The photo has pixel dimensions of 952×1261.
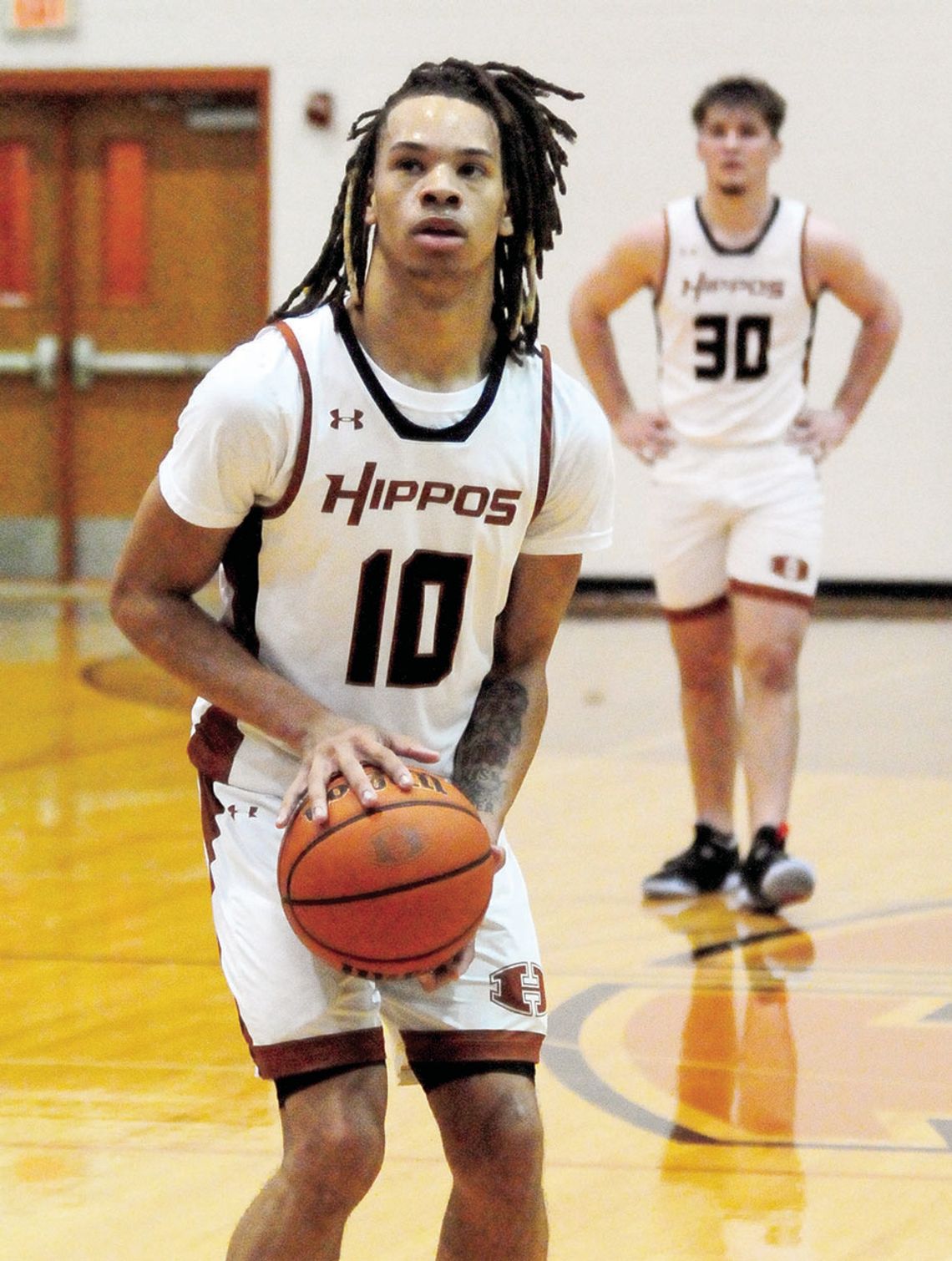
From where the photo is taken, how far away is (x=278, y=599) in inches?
105

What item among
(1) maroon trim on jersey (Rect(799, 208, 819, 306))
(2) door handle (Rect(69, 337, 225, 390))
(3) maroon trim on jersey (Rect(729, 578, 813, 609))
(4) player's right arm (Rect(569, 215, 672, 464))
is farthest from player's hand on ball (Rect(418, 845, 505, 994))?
(2) door handle (Rect(69, 337, 225, 390))

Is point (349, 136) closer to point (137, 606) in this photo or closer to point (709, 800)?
point (137, 606)

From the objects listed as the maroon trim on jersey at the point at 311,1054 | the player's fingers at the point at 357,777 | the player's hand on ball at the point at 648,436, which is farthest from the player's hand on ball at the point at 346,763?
the player's hand on ball at the point at 648,436

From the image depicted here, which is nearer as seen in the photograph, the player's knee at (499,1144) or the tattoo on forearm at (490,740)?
the player's knee at (499,1144)

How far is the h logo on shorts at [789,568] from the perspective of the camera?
5426mm

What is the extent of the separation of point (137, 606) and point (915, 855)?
12.2 ft

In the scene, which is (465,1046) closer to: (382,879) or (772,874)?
(382,879)

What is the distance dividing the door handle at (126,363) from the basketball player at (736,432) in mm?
6688

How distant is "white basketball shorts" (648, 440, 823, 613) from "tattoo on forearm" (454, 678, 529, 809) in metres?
2.71

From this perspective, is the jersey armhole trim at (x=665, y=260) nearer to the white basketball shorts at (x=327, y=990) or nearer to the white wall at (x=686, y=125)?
the white basketball shorts at (x=327, y=990)

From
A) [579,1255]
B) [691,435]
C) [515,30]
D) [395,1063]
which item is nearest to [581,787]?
[691,435]

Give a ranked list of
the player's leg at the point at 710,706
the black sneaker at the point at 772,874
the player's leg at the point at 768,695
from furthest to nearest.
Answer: the player's leg at the point at 710,706 → the player's leg at the point at 768,695 → the black sneaker at the point at 772,874

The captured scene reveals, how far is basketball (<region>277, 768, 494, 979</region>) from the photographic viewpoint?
2.40m

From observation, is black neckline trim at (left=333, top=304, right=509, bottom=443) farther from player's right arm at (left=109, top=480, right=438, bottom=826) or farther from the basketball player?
the basketball player
